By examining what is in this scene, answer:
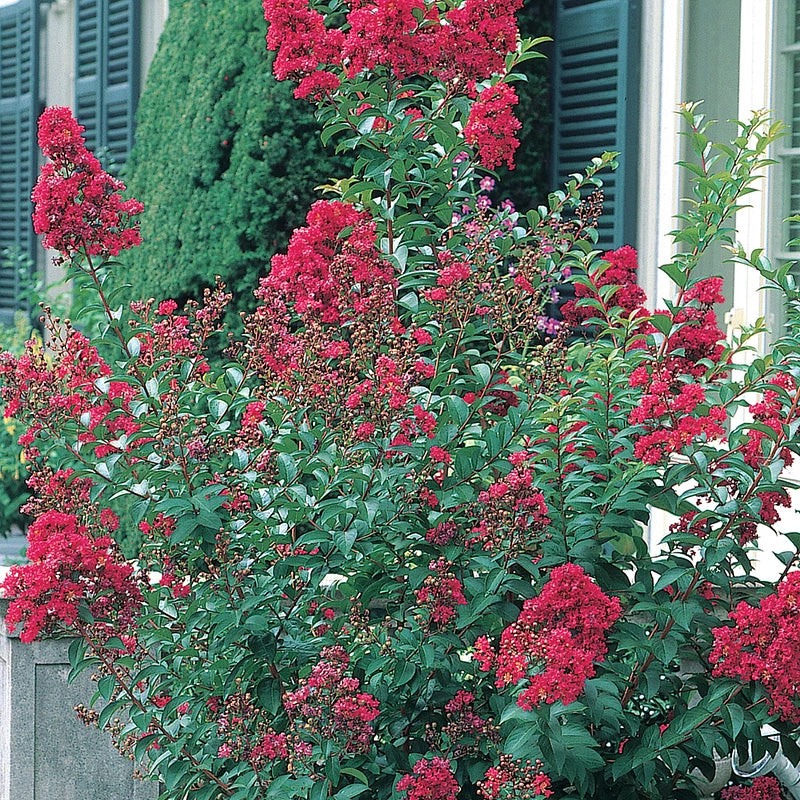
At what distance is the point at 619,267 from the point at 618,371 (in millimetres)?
315

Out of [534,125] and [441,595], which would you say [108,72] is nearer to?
[534,125]

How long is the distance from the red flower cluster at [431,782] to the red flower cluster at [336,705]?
89mm

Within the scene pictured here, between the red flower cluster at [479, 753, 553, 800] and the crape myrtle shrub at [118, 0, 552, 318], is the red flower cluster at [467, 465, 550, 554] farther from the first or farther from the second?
the crape myrtle shrub at [118, 0, 552, 318]

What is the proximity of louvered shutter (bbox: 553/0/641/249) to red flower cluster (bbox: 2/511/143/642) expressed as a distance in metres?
2.51

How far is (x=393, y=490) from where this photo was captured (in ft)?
6.35

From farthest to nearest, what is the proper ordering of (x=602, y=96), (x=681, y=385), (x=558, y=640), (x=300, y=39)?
1. (x=602, y=96)
2. (x=300, y=39)
3. (x=681, y=385)
4. (x=558, y=640)

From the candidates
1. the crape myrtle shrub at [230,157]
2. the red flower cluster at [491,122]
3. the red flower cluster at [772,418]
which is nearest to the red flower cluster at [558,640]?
the red flower cluster at [772,418]

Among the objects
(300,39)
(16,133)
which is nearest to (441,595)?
(300,39)

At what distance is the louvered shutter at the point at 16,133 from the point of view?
7.77 meters

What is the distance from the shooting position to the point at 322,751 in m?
1.83

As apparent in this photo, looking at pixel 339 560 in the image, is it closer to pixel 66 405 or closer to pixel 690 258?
pixel 66 405

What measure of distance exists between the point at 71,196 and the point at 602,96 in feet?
8.73

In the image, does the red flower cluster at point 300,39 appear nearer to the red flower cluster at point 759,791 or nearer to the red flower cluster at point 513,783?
the red flower cluster at point 513,783

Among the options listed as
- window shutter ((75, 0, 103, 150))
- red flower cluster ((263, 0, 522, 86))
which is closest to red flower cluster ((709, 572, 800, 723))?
red flower cluster ((263, 0, 522, 86))
